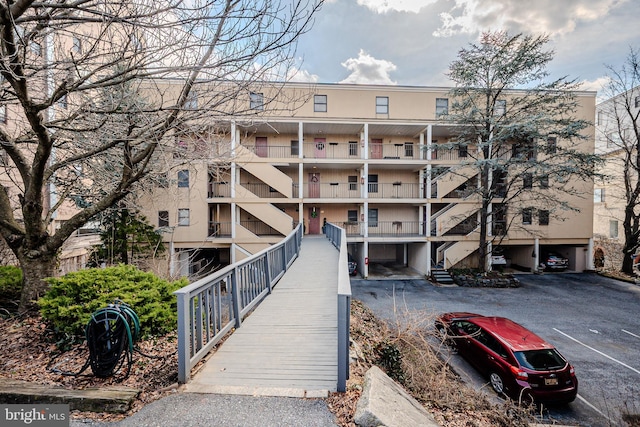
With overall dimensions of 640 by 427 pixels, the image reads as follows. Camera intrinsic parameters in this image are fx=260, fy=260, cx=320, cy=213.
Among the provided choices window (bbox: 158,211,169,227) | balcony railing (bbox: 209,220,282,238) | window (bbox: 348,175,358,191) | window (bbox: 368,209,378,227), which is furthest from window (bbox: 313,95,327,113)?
window (bbox: 158,211,169,227)

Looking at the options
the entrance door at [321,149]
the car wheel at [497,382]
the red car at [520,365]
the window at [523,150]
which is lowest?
the car wheel at [497,382]

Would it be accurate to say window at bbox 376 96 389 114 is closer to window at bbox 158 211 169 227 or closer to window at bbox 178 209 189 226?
window at bbox 178 209 189 226

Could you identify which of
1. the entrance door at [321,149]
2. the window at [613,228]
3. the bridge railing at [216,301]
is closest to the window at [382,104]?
the entrance door at [321,149]

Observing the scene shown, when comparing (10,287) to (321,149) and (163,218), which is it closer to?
(163,218)

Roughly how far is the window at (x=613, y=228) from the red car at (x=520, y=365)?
26.7 metres

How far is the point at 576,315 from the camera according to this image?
12.0 meters

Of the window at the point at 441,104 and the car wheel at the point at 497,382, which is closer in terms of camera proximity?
the car wheel at the point at 497,382

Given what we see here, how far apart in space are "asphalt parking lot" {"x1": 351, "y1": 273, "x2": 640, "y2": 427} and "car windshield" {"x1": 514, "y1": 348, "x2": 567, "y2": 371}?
38.5 inches

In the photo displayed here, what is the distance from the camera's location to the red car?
5.88m

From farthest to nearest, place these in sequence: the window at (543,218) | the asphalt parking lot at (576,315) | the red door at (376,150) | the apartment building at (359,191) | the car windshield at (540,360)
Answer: the red door at (376,150)
the window at (543,218)
the apartment building at (359,191)
the asphalt parking lot at (576,315)
the car windshield at (540,360)

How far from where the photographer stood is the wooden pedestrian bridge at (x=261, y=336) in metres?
3.16

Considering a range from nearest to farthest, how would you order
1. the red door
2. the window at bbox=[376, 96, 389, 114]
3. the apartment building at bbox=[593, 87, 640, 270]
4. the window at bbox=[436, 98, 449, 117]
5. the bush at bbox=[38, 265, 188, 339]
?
the bush at bbox=[38, 265, 188, 339] → the window at bbox=[376, 96, 389, 114] → the window at bbox=[436, 98, 449, 117] → the apartment building at bbox=[593, 87, 640, 270] → the red door

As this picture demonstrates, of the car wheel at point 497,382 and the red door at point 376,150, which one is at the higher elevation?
the red door at point 376,150

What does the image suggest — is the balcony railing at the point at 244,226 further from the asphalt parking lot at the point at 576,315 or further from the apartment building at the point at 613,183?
the apartment building at the point at 613,183
